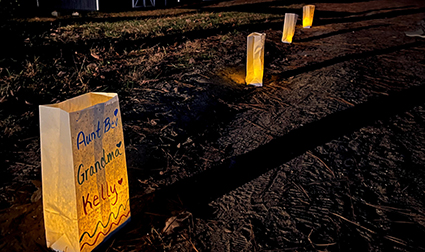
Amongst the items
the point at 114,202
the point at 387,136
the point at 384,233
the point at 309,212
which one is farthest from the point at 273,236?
the point at 387,136

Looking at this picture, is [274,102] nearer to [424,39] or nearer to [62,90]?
[62,90]

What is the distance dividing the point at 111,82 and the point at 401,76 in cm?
509

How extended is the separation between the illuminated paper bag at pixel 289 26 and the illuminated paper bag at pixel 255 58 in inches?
113

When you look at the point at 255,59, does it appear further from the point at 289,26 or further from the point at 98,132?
the point at 98,132

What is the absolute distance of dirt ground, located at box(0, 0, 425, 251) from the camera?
1929 millimetres

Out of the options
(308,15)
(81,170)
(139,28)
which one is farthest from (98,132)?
(308,15)

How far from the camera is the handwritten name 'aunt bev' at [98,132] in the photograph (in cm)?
140

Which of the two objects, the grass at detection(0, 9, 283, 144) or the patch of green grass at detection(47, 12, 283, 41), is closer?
the grass at detection(0, 9, 283, 144)

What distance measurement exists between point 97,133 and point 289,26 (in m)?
6.41

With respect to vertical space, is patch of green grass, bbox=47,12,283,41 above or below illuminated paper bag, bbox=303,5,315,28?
below

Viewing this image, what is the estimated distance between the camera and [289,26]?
22.1 feet

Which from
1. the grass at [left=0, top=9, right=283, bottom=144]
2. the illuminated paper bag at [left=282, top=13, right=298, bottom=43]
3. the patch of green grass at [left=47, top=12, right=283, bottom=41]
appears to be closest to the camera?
the grass at [left=0, top=9, right=283, bottom=144]

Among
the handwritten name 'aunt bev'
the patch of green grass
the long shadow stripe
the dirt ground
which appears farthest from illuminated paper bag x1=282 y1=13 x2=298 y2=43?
the handwritten name 'aunt bev'

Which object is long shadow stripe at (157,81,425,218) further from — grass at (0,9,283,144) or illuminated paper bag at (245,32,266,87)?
grass at (0,9,283,144)
